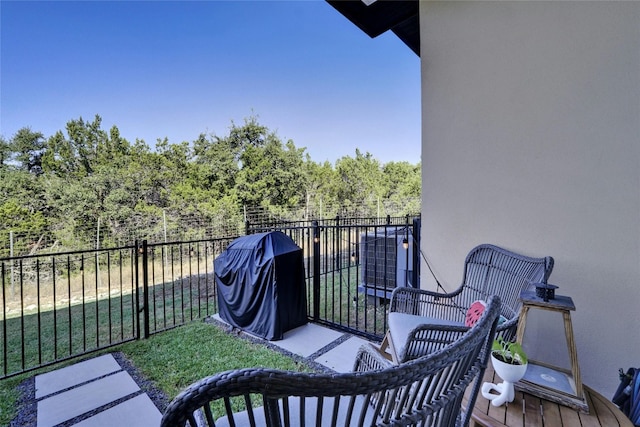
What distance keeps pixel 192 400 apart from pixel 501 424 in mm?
1104

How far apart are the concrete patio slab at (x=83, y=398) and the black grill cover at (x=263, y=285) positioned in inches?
42.6

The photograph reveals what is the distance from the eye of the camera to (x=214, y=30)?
27.0ft

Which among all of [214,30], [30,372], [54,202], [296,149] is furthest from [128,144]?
[30,372]

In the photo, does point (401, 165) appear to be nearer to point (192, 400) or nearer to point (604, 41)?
point (604, 41)

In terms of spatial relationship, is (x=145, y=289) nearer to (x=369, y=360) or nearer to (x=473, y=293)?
(x=369, y=360)

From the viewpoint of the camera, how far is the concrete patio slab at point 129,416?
5.74ft

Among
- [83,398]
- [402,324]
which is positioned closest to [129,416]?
[83,398]

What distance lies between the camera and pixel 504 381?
3.57 ft

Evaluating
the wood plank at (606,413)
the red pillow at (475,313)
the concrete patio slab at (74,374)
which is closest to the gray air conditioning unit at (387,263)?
the red pillow at (475,313)

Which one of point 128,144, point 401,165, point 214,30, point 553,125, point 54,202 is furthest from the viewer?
point 401,165

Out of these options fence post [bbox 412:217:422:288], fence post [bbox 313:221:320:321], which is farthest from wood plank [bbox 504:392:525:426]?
fence post [bbox 313:221:320:321]

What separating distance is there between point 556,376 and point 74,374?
3.25 m

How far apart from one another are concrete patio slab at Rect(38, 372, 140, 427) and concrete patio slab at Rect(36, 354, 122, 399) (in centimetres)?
10

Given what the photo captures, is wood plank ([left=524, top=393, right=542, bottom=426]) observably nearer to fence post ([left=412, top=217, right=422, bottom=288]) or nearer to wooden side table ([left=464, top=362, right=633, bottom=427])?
wooden side table ([left=464, top=362, right=633, bottom=427])
